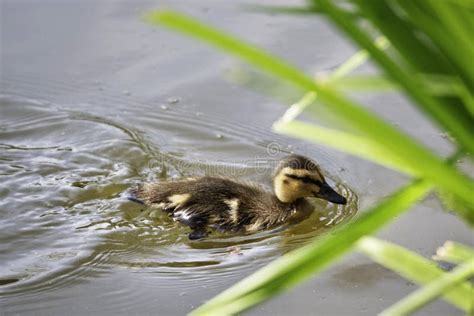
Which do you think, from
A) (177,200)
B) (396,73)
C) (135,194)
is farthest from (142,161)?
(396,73)

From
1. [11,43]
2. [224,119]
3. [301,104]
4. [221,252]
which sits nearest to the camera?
[301,104]

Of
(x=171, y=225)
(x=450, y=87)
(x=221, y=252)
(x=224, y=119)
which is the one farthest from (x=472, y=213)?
(x=224, y=119)

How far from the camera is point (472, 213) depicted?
4.07ft

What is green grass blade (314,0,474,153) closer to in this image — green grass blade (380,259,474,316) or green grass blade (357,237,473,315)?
green grass blade (380,259,474,316)

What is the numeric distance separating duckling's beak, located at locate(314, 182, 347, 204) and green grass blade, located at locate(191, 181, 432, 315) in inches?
99.9

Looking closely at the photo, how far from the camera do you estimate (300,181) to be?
3.84 metres

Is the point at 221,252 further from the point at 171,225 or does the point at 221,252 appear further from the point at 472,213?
the point at 472,213

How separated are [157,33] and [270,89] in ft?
12.9

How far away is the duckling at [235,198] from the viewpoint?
3.68m

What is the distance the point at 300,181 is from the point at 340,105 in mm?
2850

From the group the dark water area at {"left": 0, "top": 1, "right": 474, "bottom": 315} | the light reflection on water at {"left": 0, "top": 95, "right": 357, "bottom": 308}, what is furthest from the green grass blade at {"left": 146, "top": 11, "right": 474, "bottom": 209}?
the light reflection on water at {"left": 0, "top": 95, "right": 357, "bottom": 308}

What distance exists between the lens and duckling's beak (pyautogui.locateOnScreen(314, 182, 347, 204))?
3713 millimetres

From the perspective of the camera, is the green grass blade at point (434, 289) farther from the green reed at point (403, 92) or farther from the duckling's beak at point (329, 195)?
the duckling's beak at point (329, 195)

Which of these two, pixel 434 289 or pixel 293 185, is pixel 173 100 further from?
pixel 434 289
